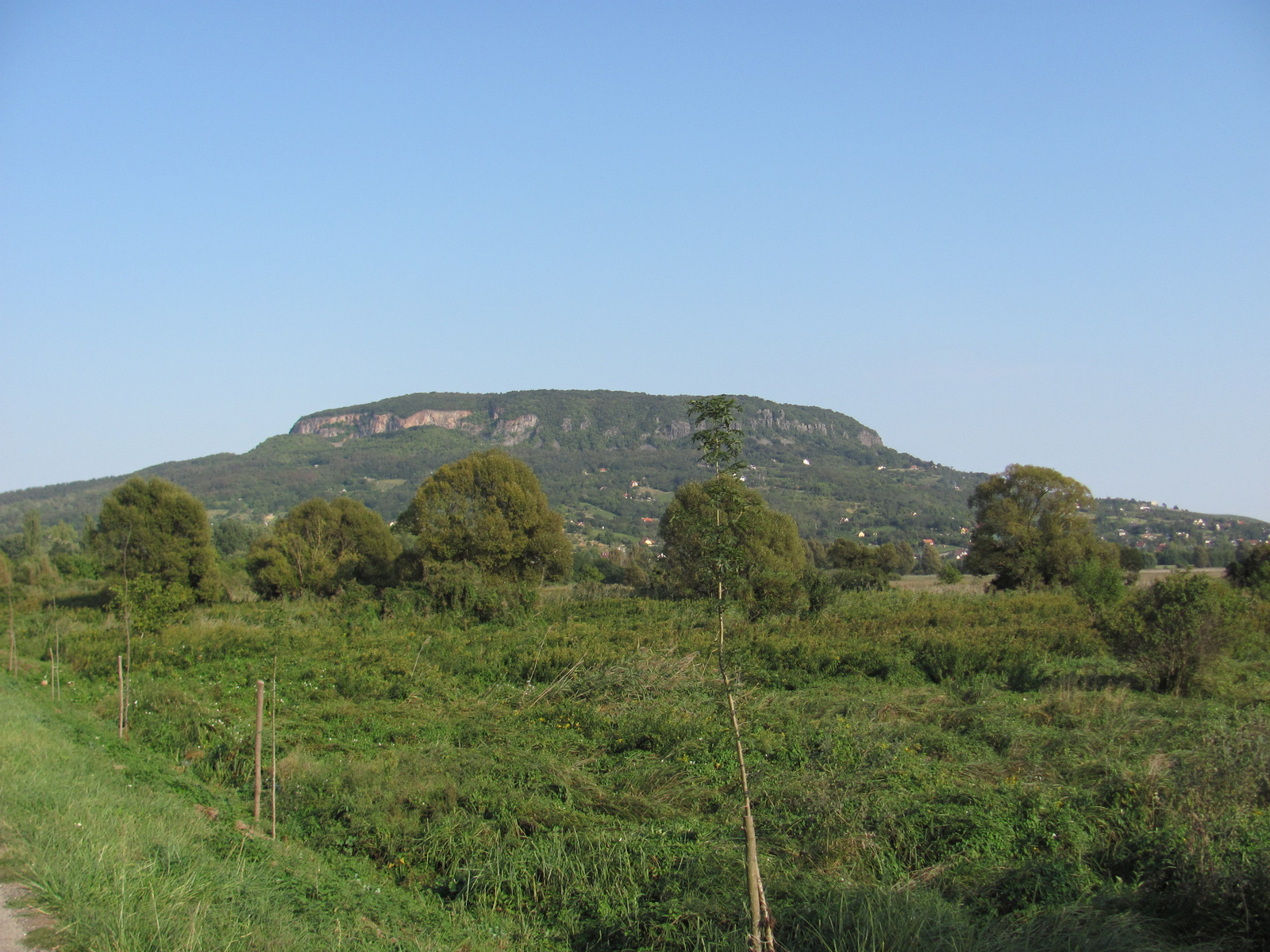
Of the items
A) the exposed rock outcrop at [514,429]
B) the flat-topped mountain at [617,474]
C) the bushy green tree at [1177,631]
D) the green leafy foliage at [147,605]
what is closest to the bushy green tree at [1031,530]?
the bushy green tree at [1177,631]

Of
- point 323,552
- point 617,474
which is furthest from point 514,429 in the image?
point 323,552

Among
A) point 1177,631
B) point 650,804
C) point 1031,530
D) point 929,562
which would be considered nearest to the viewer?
point 650,804

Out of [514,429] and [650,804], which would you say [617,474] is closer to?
[514,429]

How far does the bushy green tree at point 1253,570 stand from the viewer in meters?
34.9

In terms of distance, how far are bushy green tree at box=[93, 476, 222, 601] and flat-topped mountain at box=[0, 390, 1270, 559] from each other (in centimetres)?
6540

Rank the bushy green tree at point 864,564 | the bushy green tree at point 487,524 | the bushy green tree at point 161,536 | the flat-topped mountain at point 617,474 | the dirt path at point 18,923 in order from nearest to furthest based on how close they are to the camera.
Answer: the dirt path at point 18,923 < the bushy green tree at point 161,536 < the bushy green tree at point 487,524 < the bushy green tree at point 864,564 < the flat-topped mountain at point 617,474

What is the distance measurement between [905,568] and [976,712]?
68475 millimetres

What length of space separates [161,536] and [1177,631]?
35.5 metres

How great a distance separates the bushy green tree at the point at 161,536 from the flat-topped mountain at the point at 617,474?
65.4m

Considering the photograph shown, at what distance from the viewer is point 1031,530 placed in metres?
42.1

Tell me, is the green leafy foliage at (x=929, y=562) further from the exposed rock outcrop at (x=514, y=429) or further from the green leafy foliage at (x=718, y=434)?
the exposed rock outcrop at (x=514, y=429)

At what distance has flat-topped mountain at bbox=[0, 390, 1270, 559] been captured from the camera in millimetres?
125688

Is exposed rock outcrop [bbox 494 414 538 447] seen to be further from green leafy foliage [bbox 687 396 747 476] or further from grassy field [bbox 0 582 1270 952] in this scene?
green leafy foliage [bbox 687 396 747 476]

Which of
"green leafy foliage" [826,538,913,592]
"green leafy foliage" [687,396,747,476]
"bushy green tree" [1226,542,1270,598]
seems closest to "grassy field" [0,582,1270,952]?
"green leafy foliage" [687,396,747,476]
